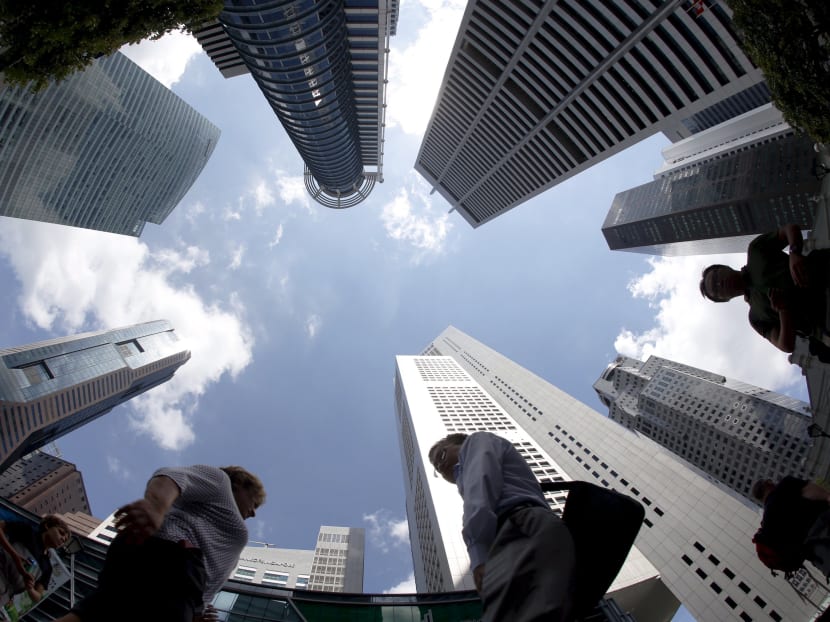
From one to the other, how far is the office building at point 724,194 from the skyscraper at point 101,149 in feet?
438

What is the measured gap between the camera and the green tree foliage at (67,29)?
708 cm

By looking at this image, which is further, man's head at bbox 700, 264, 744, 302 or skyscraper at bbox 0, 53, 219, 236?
skyscraper at bbox 0, 53, 219, 236

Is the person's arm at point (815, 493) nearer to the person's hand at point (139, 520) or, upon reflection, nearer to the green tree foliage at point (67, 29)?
the person's hand at point (139, 520)

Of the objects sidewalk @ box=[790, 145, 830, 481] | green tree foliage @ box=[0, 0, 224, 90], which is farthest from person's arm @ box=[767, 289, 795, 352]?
green tree foliage @ box=[0, 0, 224, 90]

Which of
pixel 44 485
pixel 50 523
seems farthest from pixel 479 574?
pixel 44 485

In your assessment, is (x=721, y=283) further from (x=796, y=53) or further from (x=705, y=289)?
(x=796, y=53)

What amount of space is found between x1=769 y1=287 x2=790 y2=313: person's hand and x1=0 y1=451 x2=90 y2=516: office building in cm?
13470

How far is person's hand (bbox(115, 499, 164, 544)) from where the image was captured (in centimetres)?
214

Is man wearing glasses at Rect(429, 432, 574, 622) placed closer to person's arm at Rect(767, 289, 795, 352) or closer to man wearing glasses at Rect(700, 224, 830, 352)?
person's arm at Rect(767, 289, 795, 352)

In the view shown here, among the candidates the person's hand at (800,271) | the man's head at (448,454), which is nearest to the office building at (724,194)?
the person's hand at (800,271)

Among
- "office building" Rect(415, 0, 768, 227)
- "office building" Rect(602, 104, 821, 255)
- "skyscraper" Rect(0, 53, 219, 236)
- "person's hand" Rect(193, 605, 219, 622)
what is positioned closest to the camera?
"person's hand" Rect(193, 605, 219, 622)

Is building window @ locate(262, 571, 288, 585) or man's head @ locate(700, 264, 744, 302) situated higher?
man's head @ locate(700, 264, 744, 302)

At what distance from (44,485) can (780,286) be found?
14686 centimetres

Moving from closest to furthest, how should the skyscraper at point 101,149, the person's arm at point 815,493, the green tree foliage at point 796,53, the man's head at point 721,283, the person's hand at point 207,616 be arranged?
the person's hand at point 207,616 < the person's arm at point 815,493 < the man's head at point 721,283 < the green tree foliage at point 796,53 < the skyscraper at point 101,149
